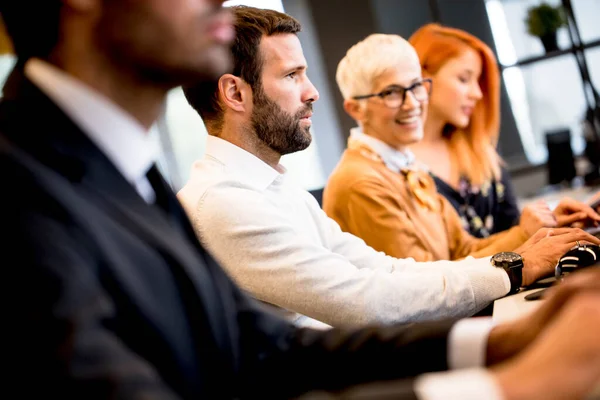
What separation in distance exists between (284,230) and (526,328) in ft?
2.71

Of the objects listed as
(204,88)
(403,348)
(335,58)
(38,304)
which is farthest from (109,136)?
(335,58)

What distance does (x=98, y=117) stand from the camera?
0.98 metres

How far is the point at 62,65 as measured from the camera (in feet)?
3.32

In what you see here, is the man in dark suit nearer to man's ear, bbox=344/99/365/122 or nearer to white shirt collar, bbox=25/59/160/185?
white shirt collar, bbox=25/59/160/185

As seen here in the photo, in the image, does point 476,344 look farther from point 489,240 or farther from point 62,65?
point 489,240

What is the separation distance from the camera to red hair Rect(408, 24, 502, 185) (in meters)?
3.35

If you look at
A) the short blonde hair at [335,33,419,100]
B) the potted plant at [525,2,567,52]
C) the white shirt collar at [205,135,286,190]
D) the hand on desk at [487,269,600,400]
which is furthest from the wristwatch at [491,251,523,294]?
the potted plant at [525,2,567,52]

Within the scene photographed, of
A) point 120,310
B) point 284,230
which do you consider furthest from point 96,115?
point 284,230

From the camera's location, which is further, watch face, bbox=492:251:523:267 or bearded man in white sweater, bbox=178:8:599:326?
watch face, bbox=492:251:523:267

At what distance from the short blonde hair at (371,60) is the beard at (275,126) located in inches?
30.9

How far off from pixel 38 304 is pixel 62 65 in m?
0.38

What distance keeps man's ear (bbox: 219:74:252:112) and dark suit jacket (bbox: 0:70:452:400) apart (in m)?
1.00

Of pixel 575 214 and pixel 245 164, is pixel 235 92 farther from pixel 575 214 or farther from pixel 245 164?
pixel 575 214

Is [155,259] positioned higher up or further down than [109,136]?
further down
